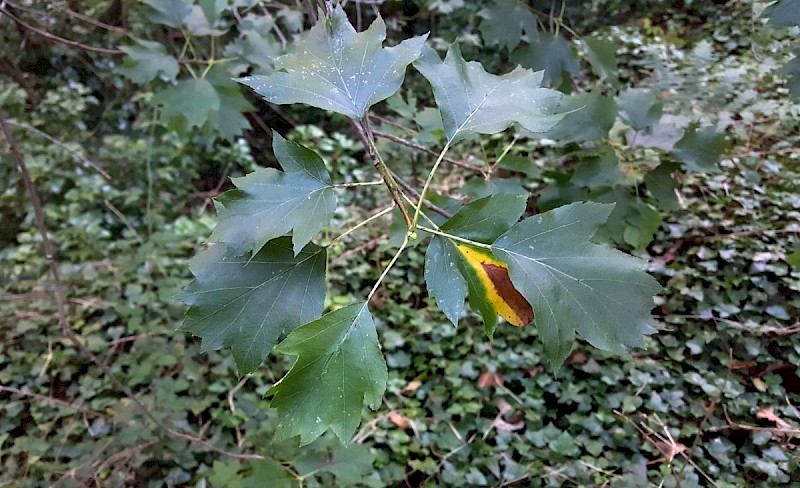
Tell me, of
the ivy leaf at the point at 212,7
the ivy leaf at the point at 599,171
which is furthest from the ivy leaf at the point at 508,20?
the ivy leaf at the point at 212,7

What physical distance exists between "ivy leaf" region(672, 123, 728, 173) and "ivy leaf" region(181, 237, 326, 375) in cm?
106

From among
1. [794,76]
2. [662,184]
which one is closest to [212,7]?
[662,184]

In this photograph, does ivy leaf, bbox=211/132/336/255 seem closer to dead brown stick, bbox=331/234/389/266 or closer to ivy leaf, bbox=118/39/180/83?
ivy leaf, bbox=118/39/180/83

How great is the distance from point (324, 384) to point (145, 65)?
127 cm

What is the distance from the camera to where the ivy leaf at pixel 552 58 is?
1.42 metres

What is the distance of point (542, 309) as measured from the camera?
661 mm

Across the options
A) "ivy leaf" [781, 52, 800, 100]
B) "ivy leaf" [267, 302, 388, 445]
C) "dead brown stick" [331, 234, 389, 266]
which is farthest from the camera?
"dead brown stick" [331, 234, 389, 266]

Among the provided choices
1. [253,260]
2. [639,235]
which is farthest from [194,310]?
[639,235]

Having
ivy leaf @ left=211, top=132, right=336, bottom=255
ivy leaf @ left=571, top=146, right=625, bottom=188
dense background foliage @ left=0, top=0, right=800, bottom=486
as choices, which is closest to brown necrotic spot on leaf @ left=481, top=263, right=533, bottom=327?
ivy leaf @ left=211, top=132, right=336, bottom=255

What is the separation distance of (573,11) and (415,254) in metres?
2.63

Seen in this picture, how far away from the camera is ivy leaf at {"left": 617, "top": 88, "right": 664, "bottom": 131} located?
4.26 feet

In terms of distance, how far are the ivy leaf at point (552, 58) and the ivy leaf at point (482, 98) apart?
64 cm

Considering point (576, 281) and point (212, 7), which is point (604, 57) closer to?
point (576, 281)

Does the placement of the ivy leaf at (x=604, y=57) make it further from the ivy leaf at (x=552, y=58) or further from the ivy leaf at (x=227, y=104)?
the ivy leaf at (x=227, y=104)
